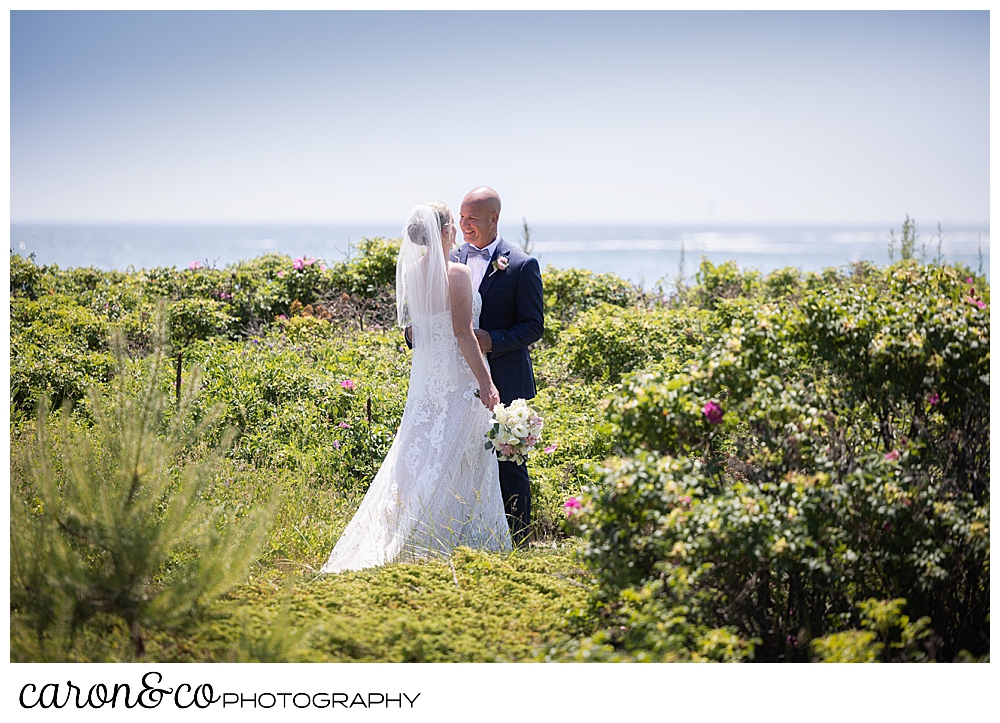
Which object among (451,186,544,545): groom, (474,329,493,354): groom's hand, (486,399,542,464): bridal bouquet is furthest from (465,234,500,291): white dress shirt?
(486,399,542,464): bridal bouquet

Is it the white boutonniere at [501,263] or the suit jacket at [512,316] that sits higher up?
the white boutonniere at [501,263]

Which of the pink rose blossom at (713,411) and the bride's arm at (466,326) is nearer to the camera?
the pink rose blossom at (713,411)

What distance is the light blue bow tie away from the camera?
3.70m

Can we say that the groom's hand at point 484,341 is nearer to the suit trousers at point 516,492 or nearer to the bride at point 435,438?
the bride at point 435,438

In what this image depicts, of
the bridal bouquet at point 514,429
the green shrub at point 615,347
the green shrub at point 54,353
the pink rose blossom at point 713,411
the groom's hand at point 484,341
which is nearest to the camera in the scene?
the pink rose blossom at point 713,411

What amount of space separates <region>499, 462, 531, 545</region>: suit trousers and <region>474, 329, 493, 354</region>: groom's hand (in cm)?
59

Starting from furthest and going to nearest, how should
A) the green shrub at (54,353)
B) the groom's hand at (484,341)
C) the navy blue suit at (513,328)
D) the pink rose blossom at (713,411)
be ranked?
the green shrub at (54,353) → the navy blue suit at (513,328) → the groom's hand at (484,341) → the pink rose blossom at (713,411)

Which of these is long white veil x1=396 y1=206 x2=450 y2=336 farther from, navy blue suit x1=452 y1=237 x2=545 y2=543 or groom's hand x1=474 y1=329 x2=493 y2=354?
navy blue suit x1=452 y1=237 x2=545 y2=543

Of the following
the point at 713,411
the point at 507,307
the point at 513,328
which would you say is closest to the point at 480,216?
the point at 507,307

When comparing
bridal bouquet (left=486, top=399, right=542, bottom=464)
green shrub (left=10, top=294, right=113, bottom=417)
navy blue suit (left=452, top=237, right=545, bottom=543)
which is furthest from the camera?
green shrub (left=10, top=294, right=113, bottom=417)

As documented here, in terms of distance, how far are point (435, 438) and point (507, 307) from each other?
74 centimetres

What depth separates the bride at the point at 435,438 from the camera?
3268 mm

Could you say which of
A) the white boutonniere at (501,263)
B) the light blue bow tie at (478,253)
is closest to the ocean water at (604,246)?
the light blue bow tie at (478,253)

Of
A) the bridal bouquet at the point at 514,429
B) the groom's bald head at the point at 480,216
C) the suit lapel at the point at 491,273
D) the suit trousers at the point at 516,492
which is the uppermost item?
the groom's bald head at the point at 480,216
